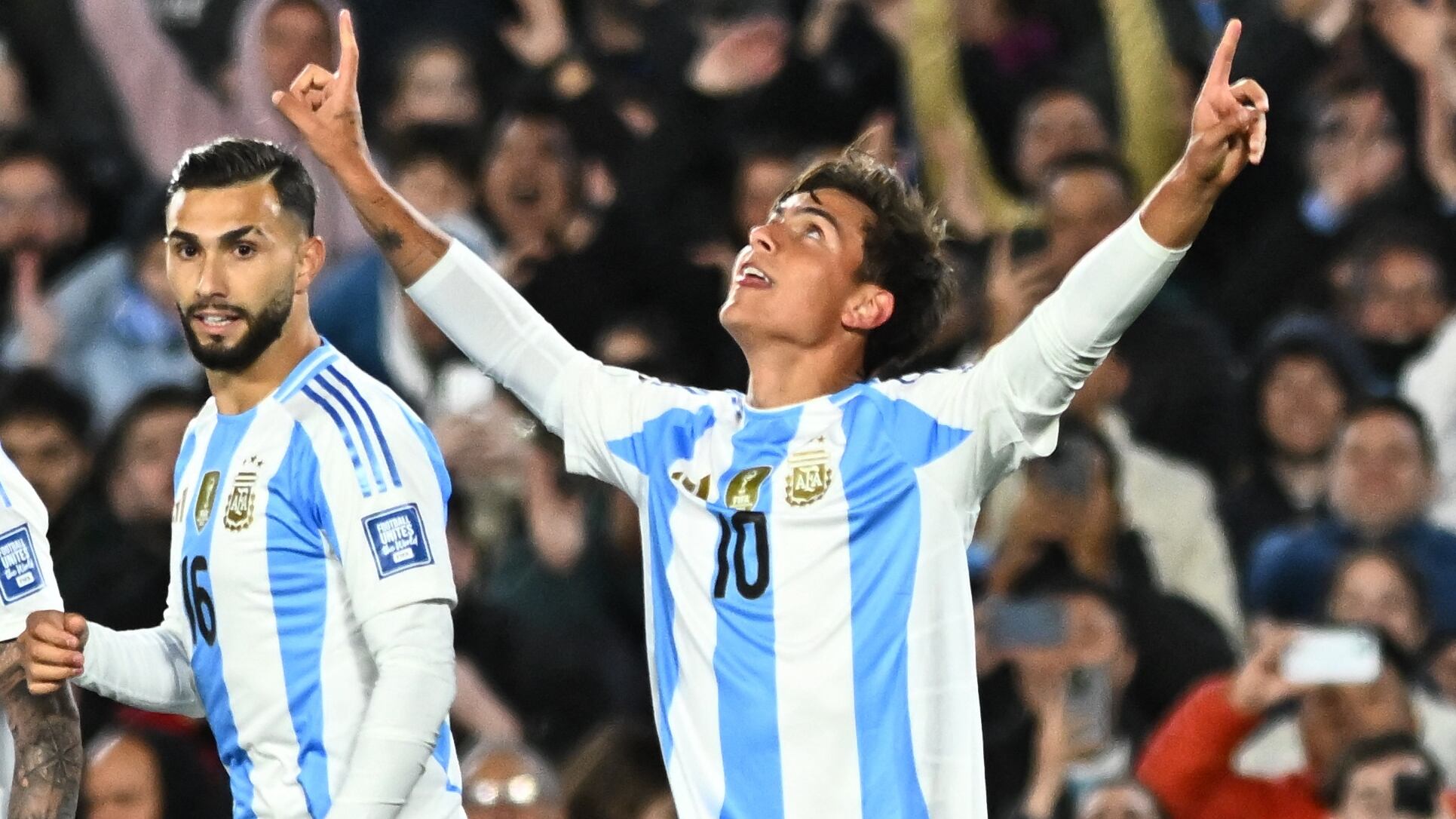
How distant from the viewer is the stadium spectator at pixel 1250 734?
17.8ft

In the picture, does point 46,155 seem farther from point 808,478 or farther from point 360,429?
point 808,478

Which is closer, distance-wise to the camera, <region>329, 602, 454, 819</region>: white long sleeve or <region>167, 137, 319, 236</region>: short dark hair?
<region>329, 602, 454, 819</region>: white long sleeve

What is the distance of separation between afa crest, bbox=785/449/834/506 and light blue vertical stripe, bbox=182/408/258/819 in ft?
2.75

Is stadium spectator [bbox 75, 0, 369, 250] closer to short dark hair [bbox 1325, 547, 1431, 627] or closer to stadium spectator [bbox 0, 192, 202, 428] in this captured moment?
stadium spectator [bbox 0, 192, 202, 428]

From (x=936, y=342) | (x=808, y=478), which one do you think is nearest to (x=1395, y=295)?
(x=936, y=342)

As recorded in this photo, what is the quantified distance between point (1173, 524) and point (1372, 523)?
20.7 inches

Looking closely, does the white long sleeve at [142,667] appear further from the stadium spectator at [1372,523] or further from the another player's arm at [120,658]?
the stadium spectator at [1372,523]

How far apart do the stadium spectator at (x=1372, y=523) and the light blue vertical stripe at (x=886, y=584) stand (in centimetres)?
269

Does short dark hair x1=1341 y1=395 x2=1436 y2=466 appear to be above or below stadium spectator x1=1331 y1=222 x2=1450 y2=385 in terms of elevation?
below

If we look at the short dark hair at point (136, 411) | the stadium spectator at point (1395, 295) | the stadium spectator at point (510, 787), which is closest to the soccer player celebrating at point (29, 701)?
the stadium spectator at point (510, 787)

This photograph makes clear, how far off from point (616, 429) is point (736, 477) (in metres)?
0.24

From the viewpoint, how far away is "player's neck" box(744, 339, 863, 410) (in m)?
3.59

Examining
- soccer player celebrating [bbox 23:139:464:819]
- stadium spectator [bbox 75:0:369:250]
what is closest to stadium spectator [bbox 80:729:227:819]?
soccer player celebrating [bbox 23:139:464:819]

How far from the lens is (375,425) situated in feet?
11.1
